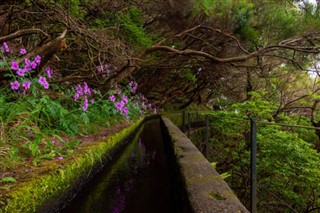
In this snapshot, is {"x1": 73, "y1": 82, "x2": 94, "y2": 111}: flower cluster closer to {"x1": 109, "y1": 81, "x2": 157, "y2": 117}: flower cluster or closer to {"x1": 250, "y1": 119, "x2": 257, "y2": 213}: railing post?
{"x1": 109, "y1": 81, "x2": 157, "y2": 117}: flower cluster

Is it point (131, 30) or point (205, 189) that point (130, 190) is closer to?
point (205, 189)

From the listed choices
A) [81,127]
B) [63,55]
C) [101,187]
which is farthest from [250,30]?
[101,187]

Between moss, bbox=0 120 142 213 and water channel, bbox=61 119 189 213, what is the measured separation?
9.3 inches

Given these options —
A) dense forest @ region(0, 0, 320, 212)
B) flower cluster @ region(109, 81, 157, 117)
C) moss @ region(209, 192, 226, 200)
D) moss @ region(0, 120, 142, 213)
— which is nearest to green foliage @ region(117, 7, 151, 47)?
dense forest @ region(0, 0, 320, 212)

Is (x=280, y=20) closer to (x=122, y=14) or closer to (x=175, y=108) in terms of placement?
(x=122, y=14)

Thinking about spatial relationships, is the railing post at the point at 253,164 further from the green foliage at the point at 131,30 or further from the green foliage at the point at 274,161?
the green foliage at the point at 131,30

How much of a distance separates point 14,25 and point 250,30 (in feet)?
24.3

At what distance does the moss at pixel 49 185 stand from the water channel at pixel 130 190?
237 millimetres

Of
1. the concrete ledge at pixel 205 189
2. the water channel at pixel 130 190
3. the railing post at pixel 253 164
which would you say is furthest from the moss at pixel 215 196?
the railing post at pixel 253 164

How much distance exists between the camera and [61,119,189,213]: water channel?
9.01 ft

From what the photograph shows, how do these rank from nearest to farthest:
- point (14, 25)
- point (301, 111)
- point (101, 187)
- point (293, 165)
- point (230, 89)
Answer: point (101, 187) → point (293, 165) → point (14, 25) → point (301, 111) → point (230, 89)

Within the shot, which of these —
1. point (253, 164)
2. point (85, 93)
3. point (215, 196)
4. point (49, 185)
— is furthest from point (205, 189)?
point (85, 93)

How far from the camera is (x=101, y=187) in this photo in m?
3.32

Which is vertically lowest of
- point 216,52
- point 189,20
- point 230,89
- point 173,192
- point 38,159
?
point 173,192
